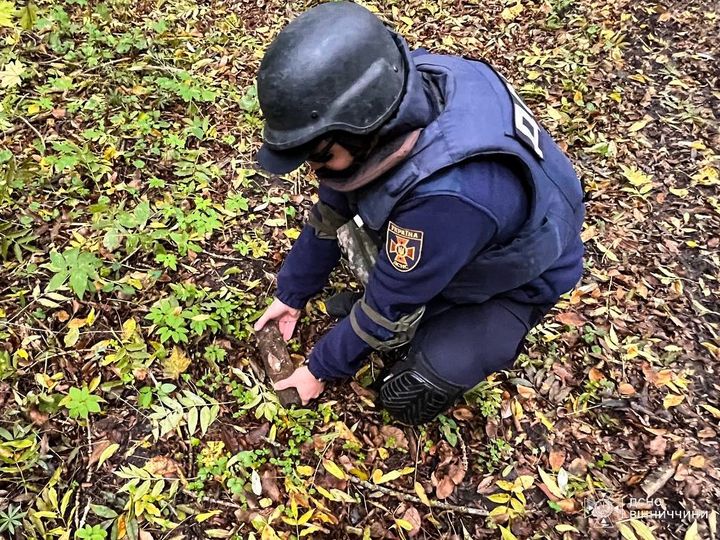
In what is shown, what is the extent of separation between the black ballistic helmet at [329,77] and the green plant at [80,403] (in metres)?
1.49

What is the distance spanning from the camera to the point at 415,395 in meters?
2.52

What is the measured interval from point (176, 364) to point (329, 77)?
164 centimetres

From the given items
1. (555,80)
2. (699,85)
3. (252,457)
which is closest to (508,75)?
(555,80)

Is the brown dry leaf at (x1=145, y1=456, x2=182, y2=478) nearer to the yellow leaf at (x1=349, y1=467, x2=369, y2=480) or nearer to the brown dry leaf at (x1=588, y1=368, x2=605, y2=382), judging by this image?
the yellow leaf at (x1=349, y1=467, x2=369, y2=480)

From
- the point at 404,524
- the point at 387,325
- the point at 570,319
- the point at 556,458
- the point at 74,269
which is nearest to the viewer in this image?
the point at 387,325

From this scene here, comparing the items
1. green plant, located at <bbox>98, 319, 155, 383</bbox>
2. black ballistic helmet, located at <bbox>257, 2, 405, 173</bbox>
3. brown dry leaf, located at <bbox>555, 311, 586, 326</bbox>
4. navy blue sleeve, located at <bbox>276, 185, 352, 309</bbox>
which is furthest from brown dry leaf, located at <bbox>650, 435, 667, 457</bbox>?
green plant, located at <bbox>98, 319, 155, 383</bbox>

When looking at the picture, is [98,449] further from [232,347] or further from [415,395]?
[415,395]

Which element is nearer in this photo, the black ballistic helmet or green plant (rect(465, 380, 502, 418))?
the black ballistic helmet

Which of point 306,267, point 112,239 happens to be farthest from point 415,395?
point 112,239

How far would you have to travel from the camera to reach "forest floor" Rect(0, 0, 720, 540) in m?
2.43

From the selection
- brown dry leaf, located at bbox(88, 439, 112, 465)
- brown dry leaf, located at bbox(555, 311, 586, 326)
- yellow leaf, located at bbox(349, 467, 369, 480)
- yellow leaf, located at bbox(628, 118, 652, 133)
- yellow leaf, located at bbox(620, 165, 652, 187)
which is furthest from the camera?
yellow leaf, located at bbox(628, 118, 652, 133)

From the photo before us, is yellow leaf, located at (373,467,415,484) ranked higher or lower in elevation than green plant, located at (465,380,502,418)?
lower

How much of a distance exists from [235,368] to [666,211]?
3.22 meters

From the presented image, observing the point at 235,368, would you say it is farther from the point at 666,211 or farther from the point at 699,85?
the point at 699,85
